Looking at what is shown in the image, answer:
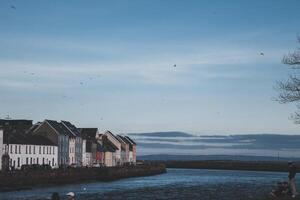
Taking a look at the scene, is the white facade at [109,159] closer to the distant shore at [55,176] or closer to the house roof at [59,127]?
the distant shore at [55,176]

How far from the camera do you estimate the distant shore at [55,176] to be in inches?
3201

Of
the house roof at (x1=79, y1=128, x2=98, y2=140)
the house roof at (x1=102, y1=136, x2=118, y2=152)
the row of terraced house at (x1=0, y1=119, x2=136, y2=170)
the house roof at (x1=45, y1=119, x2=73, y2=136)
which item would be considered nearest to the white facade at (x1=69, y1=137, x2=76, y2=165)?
the row of terraced house at (x1=0, y1=119, x2=136, y2=170)

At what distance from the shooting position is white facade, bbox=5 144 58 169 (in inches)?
4233

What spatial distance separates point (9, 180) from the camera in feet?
267

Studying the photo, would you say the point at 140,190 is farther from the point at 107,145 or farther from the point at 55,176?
the point at 107,145

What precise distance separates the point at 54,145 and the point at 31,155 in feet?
40.6

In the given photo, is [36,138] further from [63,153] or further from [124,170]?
[124,170]

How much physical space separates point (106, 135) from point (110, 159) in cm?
1396

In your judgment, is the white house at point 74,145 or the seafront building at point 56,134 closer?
the seafront building at point 56,134

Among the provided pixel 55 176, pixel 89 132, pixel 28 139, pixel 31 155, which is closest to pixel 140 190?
pixel 55 176


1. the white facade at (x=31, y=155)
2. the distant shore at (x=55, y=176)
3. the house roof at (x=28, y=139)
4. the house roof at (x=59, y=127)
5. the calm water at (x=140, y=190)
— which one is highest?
the house roof at (x=59, y=127)

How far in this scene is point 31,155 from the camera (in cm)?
11525

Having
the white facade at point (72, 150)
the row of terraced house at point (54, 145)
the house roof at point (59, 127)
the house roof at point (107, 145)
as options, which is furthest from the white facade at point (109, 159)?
the house roof at point (59, 127)

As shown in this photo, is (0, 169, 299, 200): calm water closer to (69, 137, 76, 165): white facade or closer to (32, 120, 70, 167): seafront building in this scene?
(32, 120, 70, 167): seafront building
